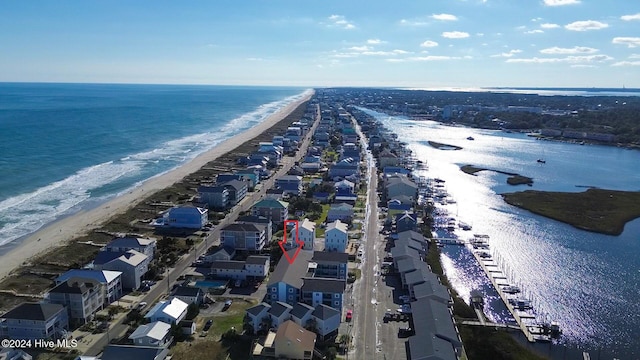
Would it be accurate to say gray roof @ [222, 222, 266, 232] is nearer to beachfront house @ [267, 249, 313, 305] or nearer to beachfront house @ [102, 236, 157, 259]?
beachfront house @ [102, 236, 157, 259]

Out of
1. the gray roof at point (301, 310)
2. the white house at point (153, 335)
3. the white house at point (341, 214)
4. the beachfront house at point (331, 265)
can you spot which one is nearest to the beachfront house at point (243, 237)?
the beachfront house at point (331, 265)

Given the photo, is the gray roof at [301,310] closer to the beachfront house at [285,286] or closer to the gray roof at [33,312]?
the beachfront house at [285,286]

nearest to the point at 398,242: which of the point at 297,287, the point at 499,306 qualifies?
the point at 499,306

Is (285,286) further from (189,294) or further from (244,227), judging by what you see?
(244,227)

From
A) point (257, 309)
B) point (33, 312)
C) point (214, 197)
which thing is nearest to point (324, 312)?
point (257, 309)

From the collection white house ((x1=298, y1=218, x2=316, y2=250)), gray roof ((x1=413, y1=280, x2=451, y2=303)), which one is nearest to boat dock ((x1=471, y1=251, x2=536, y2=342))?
gray roof ((x1=413, y1=280, x2=451, y2=303))

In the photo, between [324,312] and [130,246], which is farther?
[130,246]

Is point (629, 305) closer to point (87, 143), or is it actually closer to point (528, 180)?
point (528, 180)
